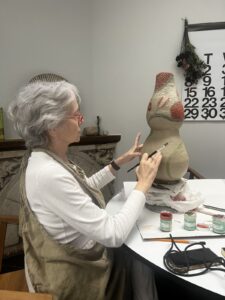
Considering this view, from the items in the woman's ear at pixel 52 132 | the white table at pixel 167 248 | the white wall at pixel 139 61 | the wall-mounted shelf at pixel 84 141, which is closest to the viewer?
the white table at pixel 167 248

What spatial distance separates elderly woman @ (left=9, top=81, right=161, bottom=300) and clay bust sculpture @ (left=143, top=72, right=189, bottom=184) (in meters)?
0.16

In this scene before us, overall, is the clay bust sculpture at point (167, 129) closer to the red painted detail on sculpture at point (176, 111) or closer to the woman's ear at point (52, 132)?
the red painted detail on sculpture at point (176, 111)

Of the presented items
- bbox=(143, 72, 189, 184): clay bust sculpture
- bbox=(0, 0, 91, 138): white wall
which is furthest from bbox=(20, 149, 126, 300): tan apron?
bbox=(0, 0, 91, 138): white wall

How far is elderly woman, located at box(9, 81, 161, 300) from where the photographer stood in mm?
889

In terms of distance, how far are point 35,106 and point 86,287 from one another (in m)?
0.61

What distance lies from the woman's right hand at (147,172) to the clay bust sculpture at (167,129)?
84 millimetres

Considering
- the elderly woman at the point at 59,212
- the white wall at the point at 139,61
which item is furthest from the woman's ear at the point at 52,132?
the white wall at the point at 139,61

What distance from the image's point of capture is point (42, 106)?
0.95 meters

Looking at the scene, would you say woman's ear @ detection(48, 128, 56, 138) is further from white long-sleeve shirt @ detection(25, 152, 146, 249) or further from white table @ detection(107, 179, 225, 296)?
white table @ detection(107, 179, 225, 296)

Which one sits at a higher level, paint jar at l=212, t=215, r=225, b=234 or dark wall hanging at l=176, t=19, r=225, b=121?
dark wall hanging at l=176, t=19, r=225, b=121

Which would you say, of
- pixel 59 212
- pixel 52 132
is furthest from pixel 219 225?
pixel 52 132

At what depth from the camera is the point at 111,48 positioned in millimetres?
2426

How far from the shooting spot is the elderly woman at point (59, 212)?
2.92ft

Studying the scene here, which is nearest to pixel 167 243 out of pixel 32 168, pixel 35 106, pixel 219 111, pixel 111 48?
pixel 32 168
